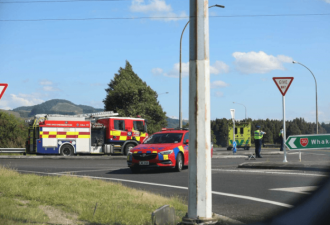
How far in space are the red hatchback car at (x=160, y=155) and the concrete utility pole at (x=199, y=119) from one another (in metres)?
9.25

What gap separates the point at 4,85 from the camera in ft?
35.2

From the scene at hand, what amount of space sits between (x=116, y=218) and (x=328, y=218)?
3164 millimetres

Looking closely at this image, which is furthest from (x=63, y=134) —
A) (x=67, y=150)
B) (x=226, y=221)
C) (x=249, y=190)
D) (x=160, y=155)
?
(x=226, y=221)

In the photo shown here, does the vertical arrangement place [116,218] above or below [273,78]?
below

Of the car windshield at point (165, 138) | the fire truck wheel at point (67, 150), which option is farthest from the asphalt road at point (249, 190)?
the fire truck wheel at point (67, 150)

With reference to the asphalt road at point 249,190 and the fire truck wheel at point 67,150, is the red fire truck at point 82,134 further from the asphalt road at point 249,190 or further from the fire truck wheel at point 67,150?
the asphalt road at point 249,190

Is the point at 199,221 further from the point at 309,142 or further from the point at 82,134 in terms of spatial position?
the point at 82,134

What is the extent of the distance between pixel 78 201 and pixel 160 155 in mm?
7082

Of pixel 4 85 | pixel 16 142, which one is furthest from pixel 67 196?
pixel 16 142

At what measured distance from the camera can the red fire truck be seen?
83.6 feet

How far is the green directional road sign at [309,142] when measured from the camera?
522 cm

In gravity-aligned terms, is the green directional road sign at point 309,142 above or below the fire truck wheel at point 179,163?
above

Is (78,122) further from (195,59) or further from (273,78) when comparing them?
(195,59)

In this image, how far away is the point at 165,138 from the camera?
15.7 metres
